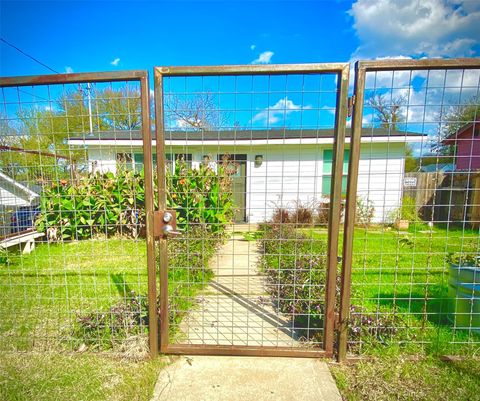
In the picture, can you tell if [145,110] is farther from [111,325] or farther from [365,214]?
[365,214]

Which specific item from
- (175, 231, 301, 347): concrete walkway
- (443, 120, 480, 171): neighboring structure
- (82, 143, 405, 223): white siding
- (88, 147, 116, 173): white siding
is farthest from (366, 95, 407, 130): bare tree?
(88, 147, 116, 173): white siding

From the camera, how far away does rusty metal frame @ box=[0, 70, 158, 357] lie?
1.98 metres

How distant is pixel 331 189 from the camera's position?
2025 millimetres

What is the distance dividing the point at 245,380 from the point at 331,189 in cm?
163

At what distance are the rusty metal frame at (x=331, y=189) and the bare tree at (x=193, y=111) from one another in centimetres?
10

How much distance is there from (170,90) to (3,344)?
8.90 feet

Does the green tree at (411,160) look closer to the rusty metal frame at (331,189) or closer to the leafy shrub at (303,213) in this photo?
the rusty metal frame at (331,189)

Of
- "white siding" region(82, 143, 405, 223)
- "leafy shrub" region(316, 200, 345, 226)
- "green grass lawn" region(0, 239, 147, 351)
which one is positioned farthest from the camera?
"leafy shrub" region(316, 200, 345, 226)

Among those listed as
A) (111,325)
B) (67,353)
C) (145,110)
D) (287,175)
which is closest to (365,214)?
(287,175)

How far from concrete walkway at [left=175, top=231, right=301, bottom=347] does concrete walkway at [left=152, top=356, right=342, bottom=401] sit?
0.20 m

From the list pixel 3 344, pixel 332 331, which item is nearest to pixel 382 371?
pixel 332 331

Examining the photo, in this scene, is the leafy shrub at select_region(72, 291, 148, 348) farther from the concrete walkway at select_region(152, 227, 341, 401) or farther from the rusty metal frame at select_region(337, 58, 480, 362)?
the rusty metal frame at select_region(337, 58, 480, 362)

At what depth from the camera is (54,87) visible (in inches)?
85.4

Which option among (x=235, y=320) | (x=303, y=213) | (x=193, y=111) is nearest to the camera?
(x=193, y=111)
